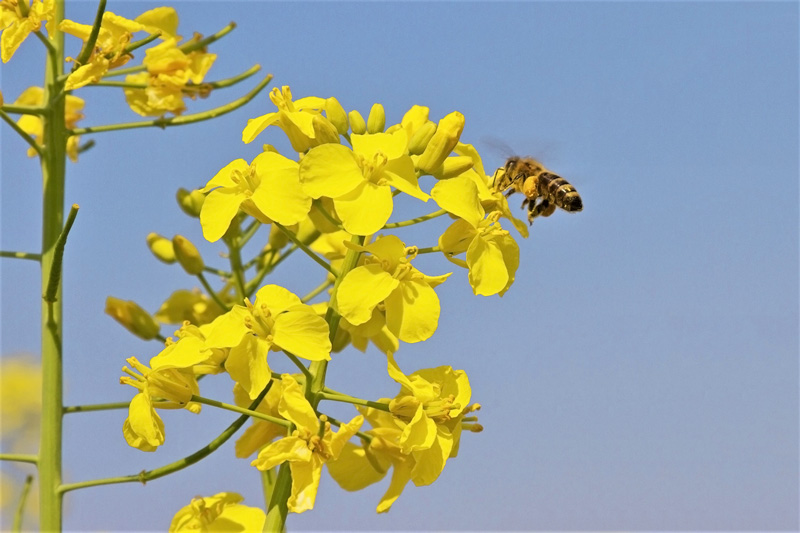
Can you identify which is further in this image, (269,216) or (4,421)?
(4,421)

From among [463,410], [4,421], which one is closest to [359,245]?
[463,410]

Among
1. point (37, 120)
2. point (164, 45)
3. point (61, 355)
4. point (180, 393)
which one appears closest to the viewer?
point (180, 393)

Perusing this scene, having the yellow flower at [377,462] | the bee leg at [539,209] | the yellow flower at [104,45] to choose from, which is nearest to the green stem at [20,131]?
the yellow flower at [104,45]

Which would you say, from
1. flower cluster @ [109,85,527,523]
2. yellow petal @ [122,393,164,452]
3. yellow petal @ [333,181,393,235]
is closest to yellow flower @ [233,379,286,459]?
flower cluster @ [109,85,527,523]

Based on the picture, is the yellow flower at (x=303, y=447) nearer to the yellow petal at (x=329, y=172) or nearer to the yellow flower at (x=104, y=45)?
the yellow petal at (x=329, y=172)

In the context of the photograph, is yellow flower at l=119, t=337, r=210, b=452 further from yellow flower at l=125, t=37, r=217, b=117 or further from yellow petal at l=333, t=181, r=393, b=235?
yellow flower at l=125, t=37, r=217, b=117

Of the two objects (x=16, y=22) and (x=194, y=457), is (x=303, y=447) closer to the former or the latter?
(x=194, y=457)

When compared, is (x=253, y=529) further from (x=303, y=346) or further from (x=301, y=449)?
(x=303, y=346)
